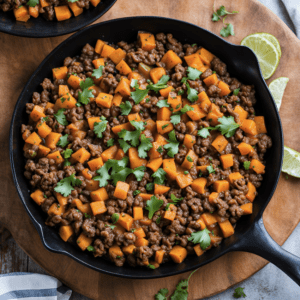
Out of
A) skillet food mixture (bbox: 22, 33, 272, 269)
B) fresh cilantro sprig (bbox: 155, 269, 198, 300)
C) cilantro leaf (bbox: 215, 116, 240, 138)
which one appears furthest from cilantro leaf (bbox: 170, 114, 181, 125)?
fresh cilantro sprig (bbox: 155, 269, 198, 300)

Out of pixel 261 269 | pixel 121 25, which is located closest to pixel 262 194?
pixel 261 269

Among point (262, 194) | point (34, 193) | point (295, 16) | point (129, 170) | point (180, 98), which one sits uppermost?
point (295, 16)

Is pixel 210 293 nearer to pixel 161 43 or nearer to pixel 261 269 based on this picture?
pixel 261 269

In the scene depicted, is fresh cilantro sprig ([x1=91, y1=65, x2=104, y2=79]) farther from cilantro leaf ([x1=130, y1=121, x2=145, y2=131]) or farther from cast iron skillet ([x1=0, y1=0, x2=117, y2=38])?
cilantro leaf ([x1=130, y1=121, x2=145, y2=131])

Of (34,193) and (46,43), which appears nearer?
(34,193)

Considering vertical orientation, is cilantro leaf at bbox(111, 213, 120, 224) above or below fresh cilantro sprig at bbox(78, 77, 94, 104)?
below

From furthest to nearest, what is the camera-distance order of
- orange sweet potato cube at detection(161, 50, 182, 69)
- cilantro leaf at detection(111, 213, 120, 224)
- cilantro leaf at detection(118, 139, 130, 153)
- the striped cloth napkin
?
1. the striped cloth napkin
2. orange sweet potato cube at detection(161, 50, 182, 69)
3. cilantro leaf at detection(118, 139, 130, 153)
4. cilantro leaf at detection(111, 213, 120, 224)

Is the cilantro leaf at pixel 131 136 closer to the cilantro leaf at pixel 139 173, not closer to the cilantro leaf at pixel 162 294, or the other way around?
the cilantro leaf at pixel 139 173
